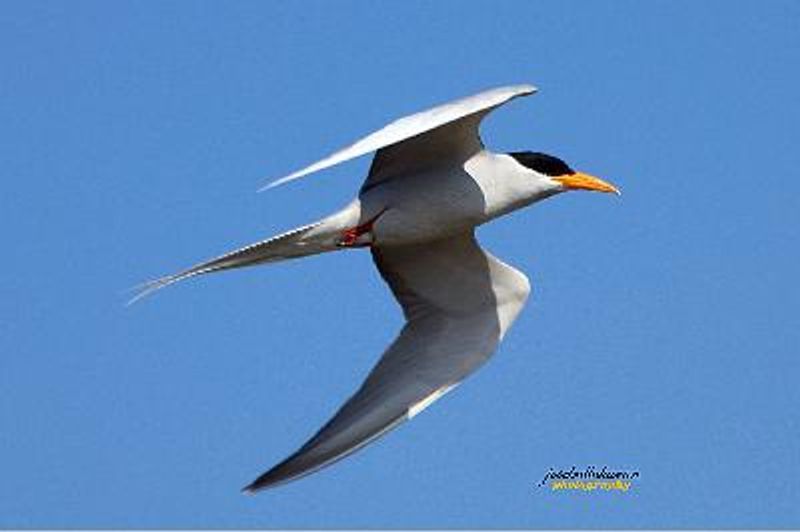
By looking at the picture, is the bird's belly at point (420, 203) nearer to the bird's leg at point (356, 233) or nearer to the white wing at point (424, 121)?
the bird's leg at point (356, 233)

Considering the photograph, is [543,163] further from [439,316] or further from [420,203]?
[439,316]

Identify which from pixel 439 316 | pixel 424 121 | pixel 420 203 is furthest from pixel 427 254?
pixel 424 121

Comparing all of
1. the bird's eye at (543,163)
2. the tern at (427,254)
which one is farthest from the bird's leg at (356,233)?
the bird's eye at (543,163)

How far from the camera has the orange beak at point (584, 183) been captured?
46.2ft

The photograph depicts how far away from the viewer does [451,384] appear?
14422mm

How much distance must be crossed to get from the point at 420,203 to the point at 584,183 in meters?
1.46

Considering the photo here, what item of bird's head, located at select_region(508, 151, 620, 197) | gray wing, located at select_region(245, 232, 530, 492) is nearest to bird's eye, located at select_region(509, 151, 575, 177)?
bird's head, located at select_region(508, 151, 620, 197)

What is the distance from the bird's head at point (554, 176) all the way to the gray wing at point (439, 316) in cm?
106

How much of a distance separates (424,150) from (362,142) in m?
2.09

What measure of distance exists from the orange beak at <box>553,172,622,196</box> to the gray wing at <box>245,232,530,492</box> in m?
1.07

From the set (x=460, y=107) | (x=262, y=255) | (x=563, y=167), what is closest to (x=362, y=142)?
(x=460, y=107)

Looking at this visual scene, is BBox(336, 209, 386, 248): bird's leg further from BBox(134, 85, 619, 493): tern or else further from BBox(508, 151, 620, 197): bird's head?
BBox(508, 151, 620, 197): bird's head

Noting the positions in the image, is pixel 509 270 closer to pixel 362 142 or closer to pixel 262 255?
pixel 262 255

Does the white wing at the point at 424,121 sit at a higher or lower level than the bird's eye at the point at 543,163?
lower
